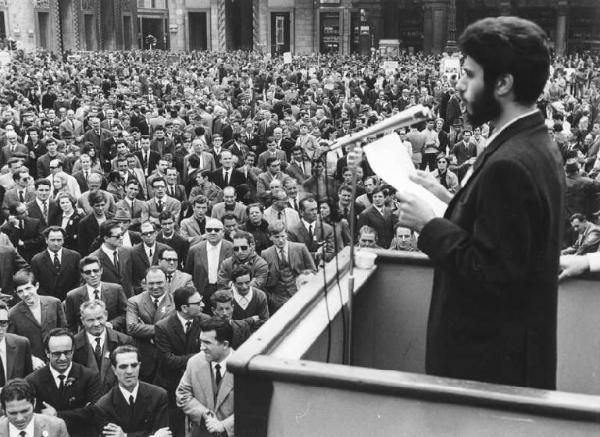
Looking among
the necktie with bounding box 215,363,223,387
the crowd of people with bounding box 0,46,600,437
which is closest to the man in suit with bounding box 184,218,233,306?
the crowd of people with bounding box 0,46,600,437

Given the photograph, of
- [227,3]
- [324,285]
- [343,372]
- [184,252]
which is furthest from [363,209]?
[227,3]

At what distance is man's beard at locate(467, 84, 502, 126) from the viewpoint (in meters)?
2.38

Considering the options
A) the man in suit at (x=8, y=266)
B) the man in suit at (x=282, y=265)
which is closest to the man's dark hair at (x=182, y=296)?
the man in suit at (x=282, y=265)

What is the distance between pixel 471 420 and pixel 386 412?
0.22 meters

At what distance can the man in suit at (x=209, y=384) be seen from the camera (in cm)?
569

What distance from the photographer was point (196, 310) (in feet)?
22.9

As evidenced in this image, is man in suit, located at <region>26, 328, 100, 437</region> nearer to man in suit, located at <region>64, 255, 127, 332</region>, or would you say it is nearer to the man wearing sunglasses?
man in suit, located at <region>64, 255, 127, 332</region>

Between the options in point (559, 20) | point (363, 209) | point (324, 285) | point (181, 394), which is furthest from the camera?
point (559, 20)

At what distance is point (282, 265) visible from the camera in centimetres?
866

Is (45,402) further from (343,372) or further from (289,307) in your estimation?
(343,372)

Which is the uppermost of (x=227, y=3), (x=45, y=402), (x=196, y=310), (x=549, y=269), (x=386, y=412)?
(x=227, y=3)

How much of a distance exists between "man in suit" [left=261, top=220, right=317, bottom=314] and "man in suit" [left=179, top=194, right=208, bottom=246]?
158 centimetres

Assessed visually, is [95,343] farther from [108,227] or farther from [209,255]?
[209,255]

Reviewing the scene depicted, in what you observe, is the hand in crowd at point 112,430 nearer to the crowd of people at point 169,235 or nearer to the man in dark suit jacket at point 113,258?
the crowd of people at point 169,235
